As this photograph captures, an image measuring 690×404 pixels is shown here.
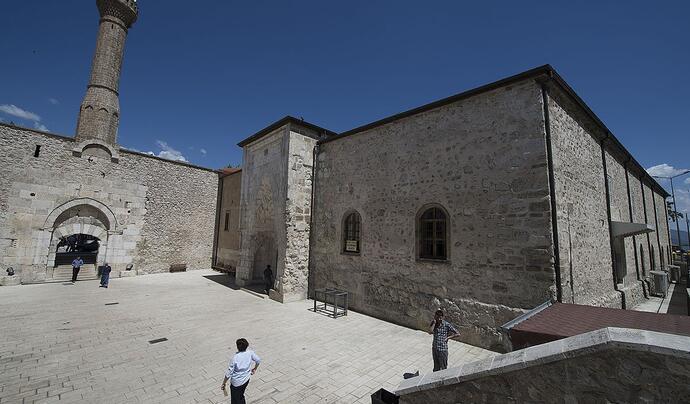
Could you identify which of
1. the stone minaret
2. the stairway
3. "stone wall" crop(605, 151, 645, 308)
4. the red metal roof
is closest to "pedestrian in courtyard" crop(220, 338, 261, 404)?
the red metal roof

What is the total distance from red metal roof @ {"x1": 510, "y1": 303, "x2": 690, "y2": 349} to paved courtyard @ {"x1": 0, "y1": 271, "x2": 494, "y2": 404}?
90.1 inches

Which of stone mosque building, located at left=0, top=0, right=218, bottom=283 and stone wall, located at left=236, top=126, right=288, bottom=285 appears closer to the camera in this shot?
stone wall, located at left=236, top=126, right=288, bottom=285

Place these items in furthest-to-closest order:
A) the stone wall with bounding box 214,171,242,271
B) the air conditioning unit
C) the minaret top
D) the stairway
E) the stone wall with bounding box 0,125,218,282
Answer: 1. the stone wall with bounding box 214,171,242,271
2. the minaret top
3. the stairway
4. the stone wall with bounding box 0,125,218,282
5. the air conditioning unit

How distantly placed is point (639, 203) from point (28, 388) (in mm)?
21402

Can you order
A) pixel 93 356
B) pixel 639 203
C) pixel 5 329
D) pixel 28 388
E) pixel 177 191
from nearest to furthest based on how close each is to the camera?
pixel 28 388, pixel 93 356, pixel 5 329, pixel 639 203, pixel 177 191

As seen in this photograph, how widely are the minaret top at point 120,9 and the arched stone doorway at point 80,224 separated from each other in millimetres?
12326

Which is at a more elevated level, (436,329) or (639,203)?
(639,203)

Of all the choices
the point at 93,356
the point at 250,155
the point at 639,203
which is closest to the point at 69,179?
the point at 250,155

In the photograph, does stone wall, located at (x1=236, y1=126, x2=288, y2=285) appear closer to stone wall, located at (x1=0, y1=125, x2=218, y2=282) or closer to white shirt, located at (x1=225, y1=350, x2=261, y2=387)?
stone wall, located at (x1=0, y1=125, x2=218, y2=282)

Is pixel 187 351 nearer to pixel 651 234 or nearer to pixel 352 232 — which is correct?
pixel 352 232

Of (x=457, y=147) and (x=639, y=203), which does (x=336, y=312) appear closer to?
(x=457, y=147)

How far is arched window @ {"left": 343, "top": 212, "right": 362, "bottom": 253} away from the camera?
33.6 ft

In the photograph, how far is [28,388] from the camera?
15.3 feet

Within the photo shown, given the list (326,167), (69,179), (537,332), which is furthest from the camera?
(69,179)
